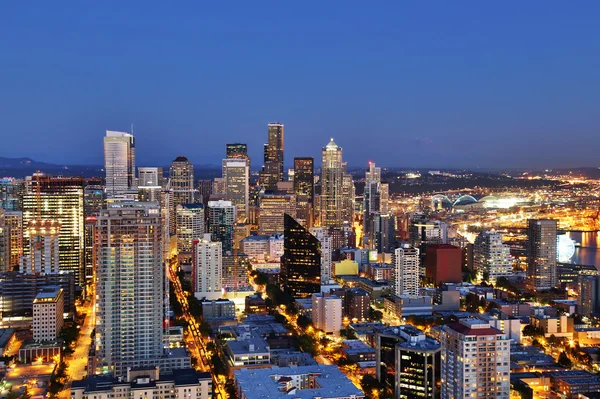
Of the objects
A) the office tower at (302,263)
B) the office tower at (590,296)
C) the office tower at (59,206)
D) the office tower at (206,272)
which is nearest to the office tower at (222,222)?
the office tower at (206,272)

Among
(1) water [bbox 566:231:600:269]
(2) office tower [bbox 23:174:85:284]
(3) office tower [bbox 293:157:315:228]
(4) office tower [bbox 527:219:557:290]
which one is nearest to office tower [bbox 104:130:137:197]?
(3) office tower [bbox 293:157:315:228]

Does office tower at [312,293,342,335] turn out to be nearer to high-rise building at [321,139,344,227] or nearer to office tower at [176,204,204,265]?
office tower at [176,204,204,265]

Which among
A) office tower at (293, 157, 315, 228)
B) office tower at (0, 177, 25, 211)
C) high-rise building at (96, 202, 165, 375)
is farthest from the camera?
office tower at (293, 157, 315, 228)

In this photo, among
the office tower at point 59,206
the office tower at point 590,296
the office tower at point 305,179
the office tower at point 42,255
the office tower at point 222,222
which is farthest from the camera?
the office tower at point 305,179

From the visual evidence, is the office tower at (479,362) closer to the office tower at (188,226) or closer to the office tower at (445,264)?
the office tower at (445,264)

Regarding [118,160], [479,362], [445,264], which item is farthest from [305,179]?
[479,362]

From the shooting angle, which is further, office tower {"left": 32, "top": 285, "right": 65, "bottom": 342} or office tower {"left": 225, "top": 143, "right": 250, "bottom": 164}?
office tower {"left": 225, "top": 143, "right": 250, "bottom": 164}
